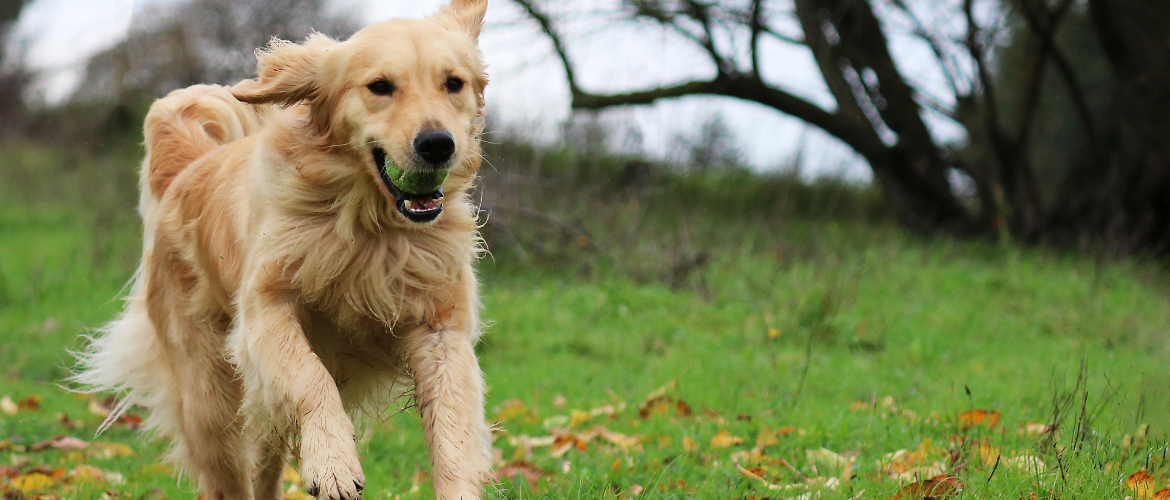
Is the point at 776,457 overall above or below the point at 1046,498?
below

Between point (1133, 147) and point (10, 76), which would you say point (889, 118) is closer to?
point (1133, 147)

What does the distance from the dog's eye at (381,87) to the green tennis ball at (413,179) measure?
209 mm

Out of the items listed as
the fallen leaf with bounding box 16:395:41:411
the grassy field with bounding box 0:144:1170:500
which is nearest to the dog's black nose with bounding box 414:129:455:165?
the grassy field with bounding box 0:144:1170:500

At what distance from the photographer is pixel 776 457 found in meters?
3.86

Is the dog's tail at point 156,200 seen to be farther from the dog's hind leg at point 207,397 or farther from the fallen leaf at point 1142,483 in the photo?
the fallen leaf at point 1142,483

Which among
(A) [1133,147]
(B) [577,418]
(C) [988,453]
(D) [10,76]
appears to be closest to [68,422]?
(B) [577,418]

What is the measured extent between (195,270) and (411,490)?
4.13ft

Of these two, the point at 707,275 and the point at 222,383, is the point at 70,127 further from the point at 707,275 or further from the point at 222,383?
the point at 222,383

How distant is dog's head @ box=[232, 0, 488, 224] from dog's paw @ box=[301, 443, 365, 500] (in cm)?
77

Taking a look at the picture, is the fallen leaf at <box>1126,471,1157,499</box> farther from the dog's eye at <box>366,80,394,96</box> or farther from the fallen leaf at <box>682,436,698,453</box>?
the dog's eye at <box>366,80,394,96</box>

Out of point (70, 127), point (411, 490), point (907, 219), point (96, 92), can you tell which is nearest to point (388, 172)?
point (411, 490)

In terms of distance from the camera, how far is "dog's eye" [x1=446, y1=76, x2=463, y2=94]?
307 cm

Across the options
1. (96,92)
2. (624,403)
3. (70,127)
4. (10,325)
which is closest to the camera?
(624,403)

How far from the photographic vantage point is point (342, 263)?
308 cm
